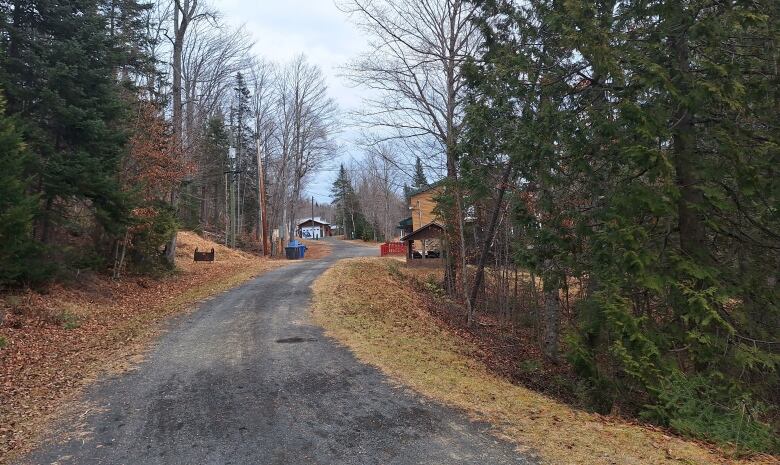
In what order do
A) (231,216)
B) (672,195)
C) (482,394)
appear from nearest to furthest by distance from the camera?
(482,394)
(672,195)
(231,216)

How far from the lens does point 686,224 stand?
21.6 ft

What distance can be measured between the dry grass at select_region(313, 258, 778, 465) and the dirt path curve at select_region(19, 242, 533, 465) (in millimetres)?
337

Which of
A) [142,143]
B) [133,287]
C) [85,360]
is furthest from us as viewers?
[142,143]

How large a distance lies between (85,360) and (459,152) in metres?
7.11

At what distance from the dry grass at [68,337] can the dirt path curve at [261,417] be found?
14.4 inches

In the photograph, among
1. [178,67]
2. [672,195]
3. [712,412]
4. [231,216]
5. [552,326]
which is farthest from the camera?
[231,216]

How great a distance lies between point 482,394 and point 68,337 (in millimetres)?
7327

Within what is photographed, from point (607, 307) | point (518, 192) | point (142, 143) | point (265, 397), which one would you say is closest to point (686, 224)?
point (607, 307)

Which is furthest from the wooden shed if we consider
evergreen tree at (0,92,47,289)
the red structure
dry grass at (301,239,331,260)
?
evergreen tree at (0,92,47,289)

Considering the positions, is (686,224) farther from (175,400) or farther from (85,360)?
(85,360)

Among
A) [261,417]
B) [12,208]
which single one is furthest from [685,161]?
[12,208]

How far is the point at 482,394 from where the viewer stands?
18.9 ft

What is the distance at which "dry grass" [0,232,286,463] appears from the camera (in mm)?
5360

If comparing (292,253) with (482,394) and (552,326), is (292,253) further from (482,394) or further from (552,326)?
(482,394)
